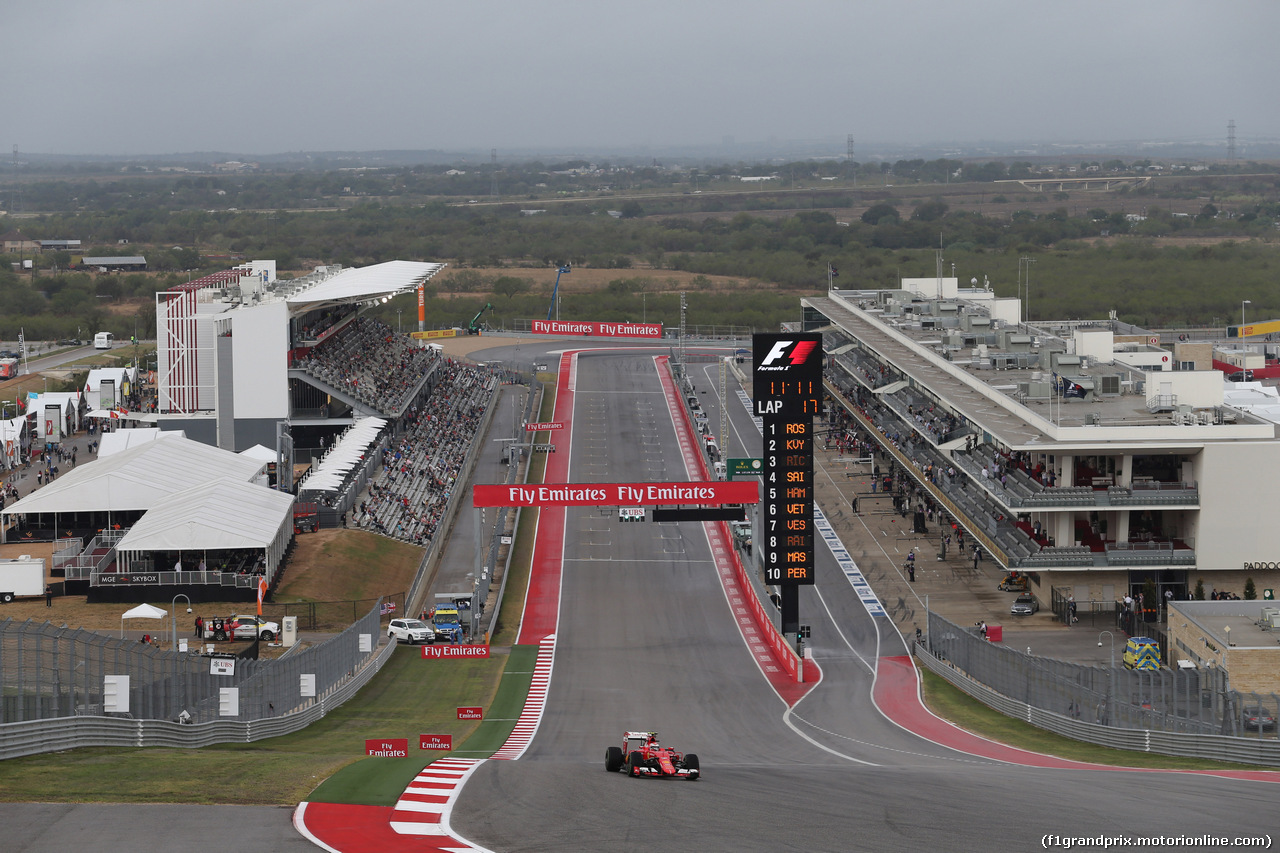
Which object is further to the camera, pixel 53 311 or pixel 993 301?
pixel 53 311

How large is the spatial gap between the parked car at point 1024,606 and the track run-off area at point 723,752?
4989mm

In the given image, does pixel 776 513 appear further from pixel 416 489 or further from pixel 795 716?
pixel 416 489

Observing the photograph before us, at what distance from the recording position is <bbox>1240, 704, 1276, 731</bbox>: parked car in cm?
3741

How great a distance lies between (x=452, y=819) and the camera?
1102 inches

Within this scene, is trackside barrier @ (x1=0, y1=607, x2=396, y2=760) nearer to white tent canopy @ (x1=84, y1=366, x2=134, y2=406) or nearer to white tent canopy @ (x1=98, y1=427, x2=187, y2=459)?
white tent canopy @ (x1=98, y1=427, x2=187, y2=459)

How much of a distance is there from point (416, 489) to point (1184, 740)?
45.9m

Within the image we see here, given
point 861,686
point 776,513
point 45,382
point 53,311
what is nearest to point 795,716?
point 861,686

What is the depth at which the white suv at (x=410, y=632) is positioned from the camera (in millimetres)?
55281

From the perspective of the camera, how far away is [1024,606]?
58.1m

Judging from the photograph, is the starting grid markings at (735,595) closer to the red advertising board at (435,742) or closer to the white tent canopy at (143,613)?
the red advertising board at (435,742)

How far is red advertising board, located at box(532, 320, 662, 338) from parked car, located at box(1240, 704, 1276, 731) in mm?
101964

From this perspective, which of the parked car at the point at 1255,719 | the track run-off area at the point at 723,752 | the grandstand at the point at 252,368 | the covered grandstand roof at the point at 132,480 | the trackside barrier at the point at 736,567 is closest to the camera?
the track run-off area at the point at 723,752

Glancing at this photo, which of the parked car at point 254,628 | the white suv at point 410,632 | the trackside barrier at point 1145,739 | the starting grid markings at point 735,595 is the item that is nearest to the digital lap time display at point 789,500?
the starting grid markings at point 735,595

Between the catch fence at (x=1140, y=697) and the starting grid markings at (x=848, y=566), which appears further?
the starting grid markings at (x=848, y=566)
